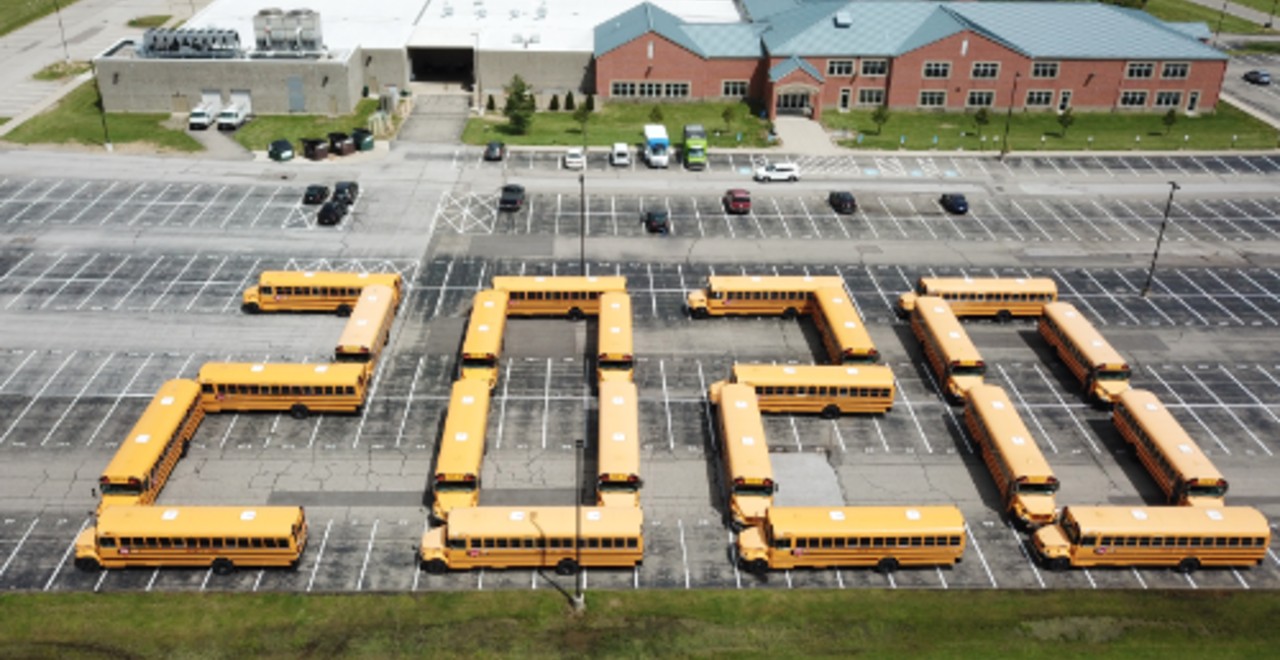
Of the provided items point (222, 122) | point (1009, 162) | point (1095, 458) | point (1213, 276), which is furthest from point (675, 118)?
point (1095, 458)

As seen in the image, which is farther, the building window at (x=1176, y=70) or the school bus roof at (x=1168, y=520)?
the building window at (x=1176, y=70)

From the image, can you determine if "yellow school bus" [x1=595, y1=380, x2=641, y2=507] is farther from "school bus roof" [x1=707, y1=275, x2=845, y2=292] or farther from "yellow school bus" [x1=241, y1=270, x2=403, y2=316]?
"yellow school bus" [x1=241, y1=270, x2=403, y2=316]

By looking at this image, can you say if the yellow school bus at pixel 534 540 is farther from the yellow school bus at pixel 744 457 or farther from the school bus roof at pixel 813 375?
the school bus roof at pixel 813 375

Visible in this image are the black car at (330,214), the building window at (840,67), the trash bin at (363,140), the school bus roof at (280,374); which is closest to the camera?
the school bus roof at (280,374)

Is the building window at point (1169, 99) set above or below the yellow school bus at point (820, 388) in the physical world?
above

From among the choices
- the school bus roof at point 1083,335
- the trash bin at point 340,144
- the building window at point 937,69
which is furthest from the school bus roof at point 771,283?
the building window at point 937,69

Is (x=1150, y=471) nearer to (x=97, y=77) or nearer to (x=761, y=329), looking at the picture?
(x=761, y=329)

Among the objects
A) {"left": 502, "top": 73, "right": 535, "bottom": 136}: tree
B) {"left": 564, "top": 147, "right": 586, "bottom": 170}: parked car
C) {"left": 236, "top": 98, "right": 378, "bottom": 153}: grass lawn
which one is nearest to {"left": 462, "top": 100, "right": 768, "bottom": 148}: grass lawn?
{"left": 502, "top": 73, "right": 535, "bottom": 136}: tree
